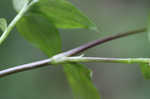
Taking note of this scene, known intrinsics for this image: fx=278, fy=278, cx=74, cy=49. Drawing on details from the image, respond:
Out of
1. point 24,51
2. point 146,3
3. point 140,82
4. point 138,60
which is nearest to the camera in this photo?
point 138,60

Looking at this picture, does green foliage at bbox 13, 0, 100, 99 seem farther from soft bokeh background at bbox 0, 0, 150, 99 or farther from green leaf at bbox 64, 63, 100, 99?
soft bokeh background at bbox 0, 0, 150, 99

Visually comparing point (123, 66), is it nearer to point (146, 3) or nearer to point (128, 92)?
point (128, 92)

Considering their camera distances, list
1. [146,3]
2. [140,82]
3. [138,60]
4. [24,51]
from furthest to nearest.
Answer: [146,3] → [140,82] → [24,51] → [138,60]

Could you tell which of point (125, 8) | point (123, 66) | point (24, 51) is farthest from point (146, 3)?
point (24, 51)

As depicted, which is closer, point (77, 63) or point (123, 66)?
point (77, 63)

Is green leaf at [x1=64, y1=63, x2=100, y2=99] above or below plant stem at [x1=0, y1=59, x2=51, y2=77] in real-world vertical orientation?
below

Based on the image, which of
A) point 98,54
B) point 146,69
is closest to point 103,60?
point 146,69

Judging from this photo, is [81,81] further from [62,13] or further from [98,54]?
[98,54]

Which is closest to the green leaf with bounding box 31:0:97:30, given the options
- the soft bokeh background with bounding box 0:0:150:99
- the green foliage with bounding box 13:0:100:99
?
the green foliage with bounding box 13:0:100:99
